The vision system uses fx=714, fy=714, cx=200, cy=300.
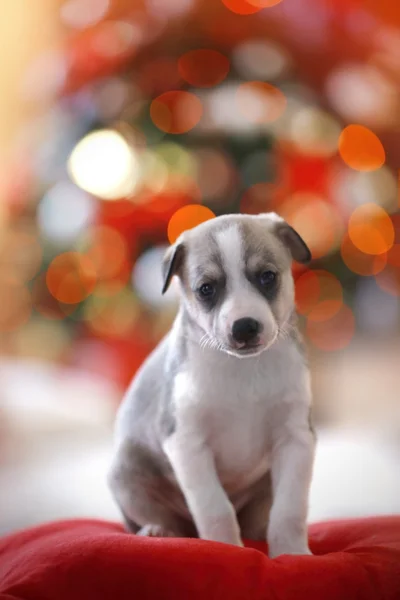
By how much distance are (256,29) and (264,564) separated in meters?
2.10

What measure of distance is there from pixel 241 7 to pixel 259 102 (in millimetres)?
345

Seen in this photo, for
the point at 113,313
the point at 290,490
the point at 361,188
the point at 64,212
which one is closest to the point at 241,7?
the point at 361,188

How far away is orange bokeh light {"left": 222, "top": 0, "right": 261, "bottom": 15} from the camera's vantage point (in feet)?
8.54

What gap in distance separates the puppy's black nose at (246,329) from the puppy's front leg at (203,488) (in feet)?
0.86

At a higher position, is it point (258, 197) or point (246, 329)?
point (246, 329)

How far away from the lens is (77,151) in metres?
2.88

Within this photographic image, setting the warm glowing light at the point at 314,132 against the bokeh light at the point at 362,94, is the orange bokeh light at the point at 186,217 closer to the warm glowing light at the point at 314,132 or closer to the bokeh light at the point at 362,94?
the warm glowing light at the point at 314,132

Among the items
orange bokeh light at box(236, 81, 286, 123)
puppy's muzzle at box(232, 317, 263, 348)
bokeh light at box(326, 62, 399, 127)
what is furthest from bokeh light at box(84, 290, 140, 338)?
puppy's muzzle at box(232, 317, 263, 348)

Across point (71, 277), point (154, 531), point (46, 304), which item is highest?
point (154, 531)

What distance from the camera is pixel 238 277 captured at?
1.43 m

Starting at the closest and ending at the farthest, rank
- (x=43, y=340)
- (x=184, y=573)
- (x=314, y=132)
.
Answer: (x=184, y=573) → (x=314, y=132) → (x=43, y=340)

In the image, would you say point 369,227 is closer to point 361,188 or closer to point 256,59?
point 361,188

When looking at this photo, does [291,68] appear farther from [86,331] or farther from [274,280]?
[274,280]

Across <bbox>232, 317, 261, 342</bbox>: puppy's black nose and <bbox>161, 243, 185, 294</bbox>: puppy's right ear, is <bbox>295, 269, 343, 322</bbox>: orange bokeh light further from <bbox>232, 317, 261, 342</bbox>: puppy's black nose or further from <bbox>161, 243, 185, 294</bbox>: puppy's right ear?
<bbox>232, 317, 261, 342</bbox>: puppy's black nose
